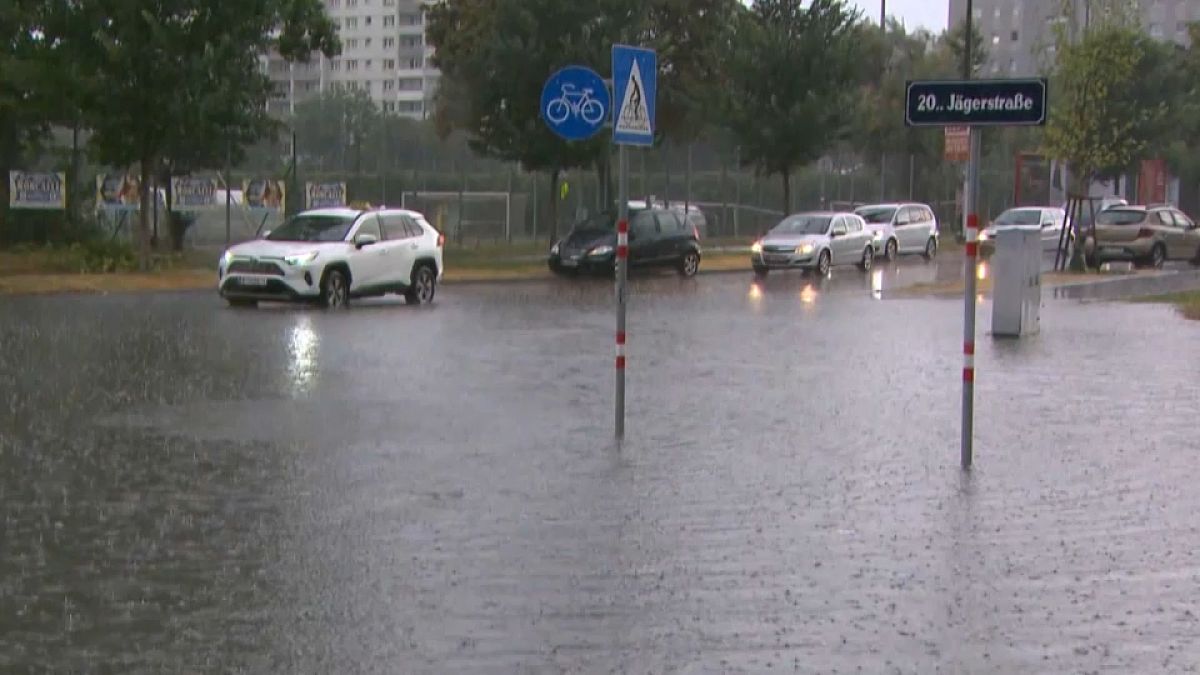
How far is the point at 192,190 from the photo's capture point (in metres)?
37.9

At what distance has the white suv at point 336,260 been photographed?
26031 mm

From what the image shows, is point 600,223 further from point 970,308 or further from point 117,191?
point 970,308

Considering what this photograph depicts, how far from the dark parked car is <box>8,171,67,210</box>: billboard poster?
1042 centimetres

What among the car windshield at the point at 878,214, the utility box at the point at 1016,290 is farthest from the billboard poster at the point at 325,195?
the utility box at the point at 1016,290

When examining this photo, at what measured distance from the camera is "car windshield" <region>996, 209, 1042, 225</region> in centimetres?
5038

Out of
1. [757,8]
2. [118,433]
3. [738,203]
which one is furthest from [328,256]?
[738,203]

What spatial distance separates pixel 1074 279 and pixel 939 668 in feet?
99.8

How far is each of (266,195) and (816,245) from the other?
12.5 meters

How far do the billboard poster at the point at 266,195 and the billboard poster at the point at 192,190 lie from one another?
107 centimetres

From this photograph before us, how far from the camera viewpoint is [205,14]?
1293 inches

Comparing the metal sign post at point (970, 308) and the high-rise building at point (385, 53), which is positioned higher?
the high-rise building at point (385, 53)

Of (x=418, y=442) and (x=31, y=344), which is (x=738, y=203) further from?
(x=418, y=442)

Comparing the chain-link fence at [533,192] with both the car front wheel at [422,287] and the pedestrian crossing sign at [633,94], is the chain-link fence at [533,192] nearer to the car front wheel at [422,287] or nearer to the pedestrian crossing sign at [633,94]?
the car front wheel at [422,287]

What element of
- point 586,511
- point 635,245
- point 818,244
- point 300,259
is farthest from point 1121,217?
point 586,511
